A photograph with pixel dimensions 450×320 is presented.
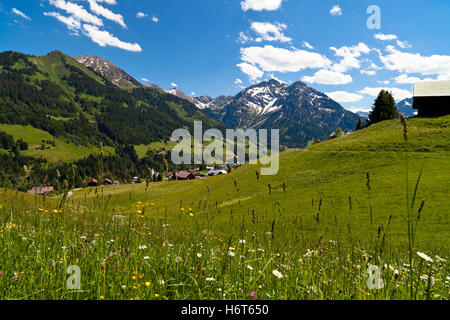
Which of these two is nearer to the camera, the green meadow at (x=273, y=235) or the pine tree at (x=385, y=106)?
the green meadow at (x=273, y=235)

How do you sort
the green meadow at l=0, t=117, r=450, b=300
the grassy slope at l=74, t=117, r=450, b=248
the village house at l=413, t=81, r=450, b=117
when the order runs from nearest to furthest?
the green meadow at l=0, t=117, r=450, b=300
the grassy slope at l=74, t=117, r=450, b=248
the village house at l=413, t=81, r=450, b=117

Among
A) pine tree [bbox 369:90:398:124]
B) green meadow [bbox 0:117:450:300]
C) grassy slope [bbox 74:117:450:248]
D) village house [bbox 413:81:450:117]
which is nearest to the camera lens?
green meadow [bbox 0:117:450:300]

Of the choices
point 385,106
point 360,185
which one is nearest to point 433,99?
point 385,106

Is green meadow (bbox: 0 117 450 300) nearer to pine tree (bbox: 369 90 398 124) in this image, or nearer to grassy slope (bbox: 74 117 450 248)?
grassy slope (bbox: 74 117 450 248)

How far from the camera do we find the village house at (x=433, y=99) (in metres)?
51.7

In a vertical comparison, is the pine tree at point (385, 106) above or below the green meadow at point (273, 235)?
above

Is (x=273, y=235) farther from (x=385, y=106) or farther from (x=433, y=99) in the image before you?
(x=385, y=106)

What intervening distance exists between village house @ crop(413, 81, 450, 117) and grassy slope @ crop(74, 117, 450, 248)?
9.58 meters

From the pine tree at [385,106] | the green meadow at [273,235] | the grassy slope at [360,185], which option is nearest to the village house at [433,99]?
the grassy slope at [360,185]

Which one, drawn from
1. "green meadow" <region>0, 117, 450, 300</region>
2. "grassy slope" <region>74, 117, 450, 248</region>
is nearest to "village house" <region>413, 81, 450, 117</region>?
"grassy slope" <region>74, 117, 450, 248</region>

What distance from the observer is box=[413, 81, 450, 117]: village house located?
169ft

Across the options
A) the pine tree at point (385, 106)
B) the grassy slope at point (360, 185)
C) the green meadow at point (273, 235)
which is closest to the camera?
the green meadow at point (273, 235)

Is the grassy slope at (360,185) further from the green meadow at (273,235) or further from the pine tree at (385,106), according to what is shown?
the pine tree at (385,106)

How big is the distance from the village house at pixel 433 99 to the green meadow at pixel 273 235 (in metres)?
10.1
